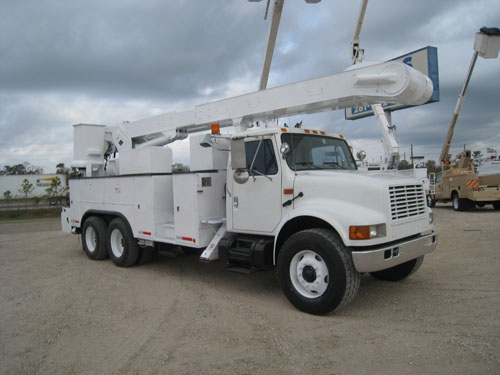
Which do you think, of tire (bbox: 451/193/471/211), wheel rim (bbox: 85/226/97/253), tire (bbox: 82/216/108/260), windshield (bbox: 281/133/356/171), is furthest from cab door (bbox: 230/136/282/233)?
tire (bbox: 451/193/471/211)

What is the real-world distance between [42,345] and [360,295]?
420 centimetres

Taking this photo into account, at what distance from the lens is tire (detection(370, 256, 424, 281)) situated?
6081mm

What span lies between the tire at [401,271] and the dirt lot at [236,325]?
0.47ft

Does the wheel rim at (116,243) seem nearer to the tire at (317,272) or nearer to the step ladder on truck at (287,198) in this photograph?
the step ladder on truck at (287,198)

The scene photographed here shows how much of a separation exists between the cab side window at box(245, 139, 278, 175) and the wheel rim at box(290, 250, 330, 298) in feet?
4.26

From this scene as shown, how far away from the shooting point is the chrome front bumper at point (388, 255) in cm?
461

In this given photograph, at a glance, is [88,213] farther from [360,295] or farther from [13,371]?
[360,295]

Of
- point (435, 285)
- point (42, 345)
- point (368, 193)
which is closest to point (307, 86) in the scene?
point (368, 193)

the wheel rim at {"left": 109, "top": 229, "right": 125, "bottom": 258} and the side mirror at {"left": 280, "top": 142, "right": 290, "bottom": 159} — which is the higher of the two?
the side mirror at {"left": 280, "top": 142, "right": 290, "bottom": 159}

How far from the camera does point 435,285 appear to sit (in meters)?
6.09

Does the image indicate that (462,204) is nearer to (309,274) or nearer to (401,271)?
(401,271)

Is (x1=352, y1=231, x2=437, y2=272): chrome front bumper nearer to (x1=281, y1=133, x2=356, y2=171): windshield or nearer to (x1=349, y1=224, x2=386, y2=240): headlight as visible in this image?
(x1=349, y1=224, x2=386, y2=240): headlight

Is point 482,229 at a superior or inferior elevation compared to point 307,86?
inferior

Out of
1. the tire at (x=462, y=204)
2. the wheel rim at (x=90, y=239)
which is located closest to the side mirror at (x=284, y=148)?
the wheel rim at (x=90, y=239)
